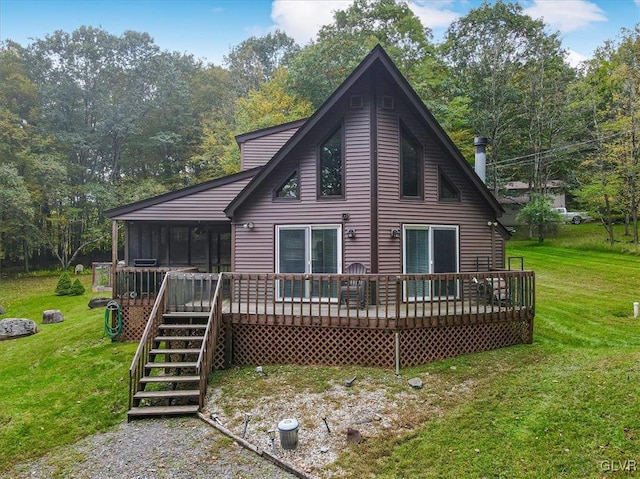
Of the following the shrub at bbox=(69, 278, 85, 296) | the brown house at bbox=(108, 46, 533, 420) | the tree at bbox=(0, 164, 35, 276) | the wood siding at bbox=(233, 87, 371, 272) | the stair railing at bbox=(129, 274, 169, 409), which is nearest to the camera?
the stair railing at bbox=(129, 274, 169, 409)

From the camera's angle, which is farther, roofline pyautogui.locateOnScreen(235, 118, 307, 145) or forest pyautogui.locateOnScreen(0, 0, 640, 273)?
forest pyautogui.locateOnScreen(0, 0, 640, 273)

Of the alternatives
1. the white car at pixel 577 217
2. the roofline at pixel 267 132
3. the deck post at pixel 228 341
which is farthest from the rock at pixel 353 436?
A: the white car at pixel 577 217

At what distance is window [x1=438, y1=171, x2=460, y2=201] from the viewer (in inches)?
380

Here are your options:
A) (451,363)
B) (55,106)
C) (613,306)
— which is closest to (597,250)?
(613,306)

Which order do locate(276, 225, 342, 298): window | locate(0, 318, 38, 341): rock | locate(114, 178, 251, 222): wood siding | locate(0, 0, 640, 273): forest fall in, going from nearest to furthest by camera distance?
locate(276, 225, 342, 298): window < locate(114, 178, 251, 222): wood siding < locate(0, 318, 38, 341): rock < locate(0, 0, 640, 273): forest

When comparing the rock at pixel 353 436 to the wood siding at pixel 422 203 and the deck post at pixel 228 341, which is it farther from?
the wood siding at pixel 422 203

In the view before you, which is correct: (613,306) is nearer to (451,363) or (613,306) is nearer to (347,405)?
(451,363)

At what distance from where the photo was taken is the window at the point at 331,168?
9055 mm

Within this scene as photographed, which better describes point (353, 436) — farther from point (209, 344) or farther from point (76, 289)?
point (76, 289)

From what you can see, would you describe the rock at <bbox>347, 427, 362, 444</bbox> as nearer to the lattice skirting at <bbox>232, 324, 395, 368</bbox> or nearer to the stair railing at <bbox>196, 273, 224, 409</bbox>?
the lattice skirting at <bbox>232, 324, 395, 368</bbox>

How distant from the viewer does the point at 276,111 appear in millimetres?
23750

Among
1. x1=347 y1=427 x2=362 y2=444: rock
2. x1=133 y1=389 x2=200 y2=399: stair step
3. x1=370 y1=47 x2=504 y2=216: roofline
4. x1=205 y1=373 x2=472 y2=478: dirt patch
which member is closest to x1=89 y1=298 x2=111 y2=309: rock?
x1=133 y1=389 x2=200 y2=399: stair step

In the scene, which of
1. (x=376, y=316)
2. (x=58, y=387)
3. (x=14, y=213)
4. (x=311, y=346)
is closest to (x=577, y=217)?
(x=376, y=316)

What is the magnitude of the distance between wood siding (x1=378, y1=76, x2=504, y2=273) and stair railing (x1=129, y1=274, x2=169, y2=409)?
4.96m
